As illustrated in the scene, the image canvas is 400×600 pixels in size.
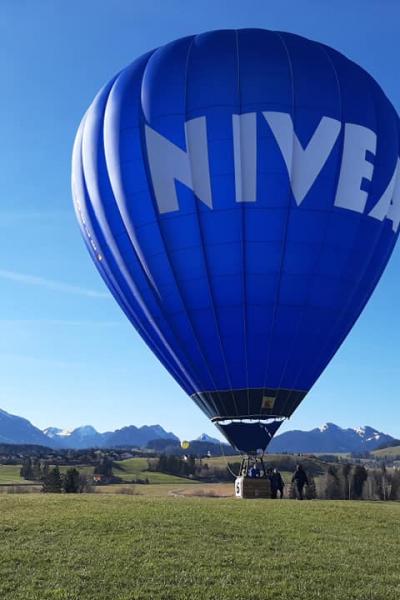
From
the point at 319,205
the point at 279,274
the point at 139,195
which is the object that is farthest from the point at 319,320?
the point at 139,195

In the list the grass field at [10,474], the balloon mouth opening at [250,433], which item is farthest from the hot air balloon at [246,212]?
the grass field at [10,474]

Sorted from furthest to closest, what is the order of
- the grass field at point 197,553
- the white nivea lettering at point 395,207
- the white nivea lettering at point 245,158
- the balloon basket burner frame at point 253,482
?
the white nivea lettering at point 395,207 < the balloon basket burner frame at point 253,482 < the white nivea lettering at point 245,158 < the grass field at point 197,553

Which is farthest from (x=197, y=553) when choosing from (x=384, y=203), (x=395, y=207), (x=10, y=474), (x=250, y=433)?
(x=10, y=474)

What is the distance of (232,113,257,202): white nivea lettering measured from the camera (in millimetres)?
25328

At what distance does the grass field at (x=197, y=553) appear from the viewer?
11.8 m

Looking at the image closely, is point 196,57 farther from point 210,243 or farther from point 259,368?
point 259,368

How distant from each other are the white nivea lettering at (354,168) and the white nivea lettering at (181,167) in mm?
5365

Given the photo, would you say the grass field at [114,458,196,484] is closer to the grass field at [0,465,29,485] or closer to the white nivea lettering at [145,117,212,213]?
the grass field at [0,465,29,485]

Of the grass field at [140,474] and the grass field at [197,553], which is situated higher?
the grass field at [197,553]

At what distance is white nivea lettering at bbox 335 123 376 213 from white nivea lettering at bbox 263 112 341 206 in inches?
38.0

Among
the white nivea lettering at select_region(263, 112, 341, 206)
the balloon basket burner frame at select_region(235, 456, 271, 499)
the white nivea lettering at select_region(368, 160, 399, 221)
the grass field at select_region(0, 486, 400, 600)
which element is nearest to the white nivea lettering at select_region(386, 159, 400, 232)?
the white nivea lettering at select_region(368, 160, 399, 221)

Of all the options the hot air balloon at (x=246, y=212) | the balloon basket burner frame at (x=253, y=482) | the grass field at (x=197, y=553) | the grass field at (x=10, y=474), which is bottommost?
the grass field at (x=10, y=474)

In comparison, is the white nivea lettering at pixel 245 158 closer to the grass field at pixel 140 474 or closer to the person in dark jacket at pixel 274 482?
the person in dark jacket at pixel 274 482

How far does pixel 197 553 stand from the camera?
46.2ft
